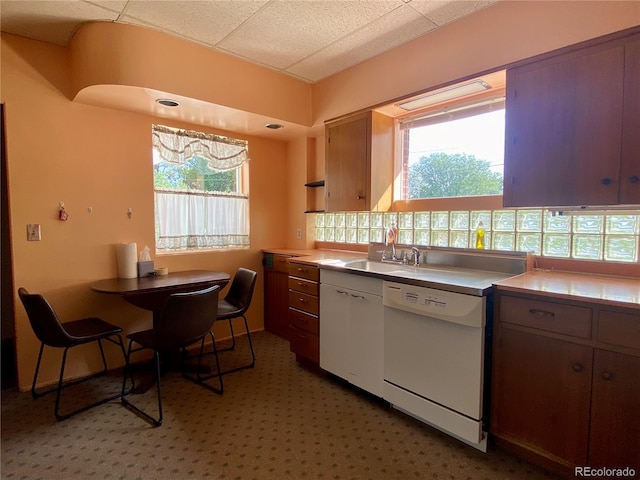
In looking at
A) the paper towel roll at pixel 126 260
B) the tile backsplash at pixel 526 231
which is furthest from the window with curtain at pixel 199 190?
the tile backsplash at pixel 526 231

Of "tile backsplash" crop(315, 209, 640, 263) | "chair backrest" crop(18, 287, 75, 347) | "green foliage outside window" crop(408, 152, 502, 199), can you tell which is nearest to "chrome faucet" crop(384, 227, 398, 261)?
"tile backsplash" crop(315, 209, 640, 263)

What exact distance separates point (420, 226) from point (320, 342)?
1279 mm

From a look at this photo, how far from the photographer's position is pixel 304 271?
285cm

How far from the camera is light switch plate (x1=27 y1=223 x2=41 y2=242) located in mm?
2498

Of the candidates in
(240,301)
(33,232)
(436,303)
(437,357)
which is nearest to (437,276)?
(436,303)

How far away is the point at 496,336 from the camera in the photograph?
180cm

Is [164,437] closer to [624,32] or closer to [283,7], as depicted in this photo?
[283,7]

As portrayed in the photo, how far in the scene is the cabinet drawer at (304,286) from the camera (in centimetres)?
276

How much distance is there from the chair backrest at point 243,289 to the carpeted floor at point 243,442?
0.73m

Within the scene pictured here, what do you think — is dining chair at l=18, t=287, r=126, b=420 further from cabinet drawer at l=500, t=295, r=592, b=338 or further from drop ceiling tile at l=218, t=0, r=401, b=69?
cabinet drawer at l=500, t=295, r=592, b=338

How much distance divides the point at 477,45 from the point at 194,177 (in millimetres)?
2631

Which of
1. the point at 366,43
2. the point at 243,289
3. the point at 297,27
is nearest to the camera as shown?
the point at 297,27

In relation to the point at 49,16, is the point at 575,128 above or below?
below

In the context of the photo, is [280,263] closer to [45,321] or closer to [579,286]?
[45,321]
